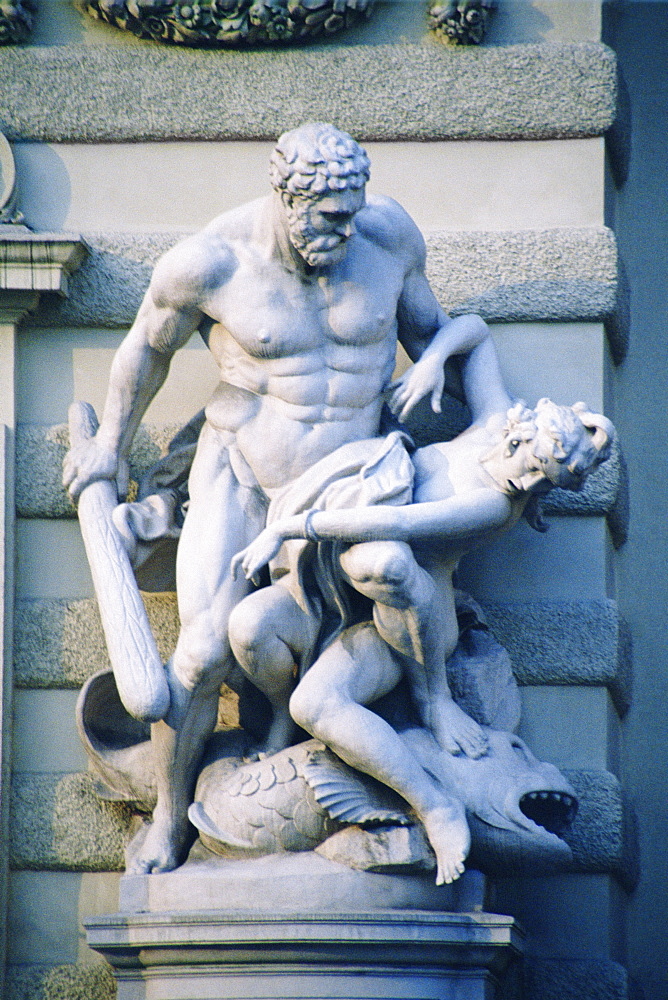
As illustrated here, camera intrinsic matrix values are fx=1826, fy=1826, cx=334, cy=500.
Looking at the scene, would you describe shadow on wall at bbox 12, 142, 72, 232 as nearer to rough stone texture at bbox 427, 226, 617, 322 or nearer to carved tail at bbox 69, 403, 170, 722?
carved tail at bbox 69, 403, 170, 722

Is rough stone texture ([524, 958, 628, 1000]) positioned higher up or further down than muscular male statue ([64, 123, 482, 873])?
further down

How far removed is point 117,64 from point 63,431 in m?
1.42

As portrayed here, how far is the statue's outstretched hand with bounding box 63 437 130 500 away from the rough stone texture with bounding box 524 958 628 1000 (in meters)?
2.20

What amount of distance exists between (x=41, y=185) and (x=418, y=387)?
1.77 m

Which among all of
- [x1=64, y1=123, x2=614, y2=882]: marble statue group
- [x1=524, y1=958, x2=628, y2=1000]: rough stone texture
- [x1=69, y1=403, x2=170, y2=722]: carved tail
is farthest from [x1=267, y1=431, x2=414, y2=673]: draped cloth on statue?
[x1=524, y1=958, x2=628, y2=1000]: rough stone texture

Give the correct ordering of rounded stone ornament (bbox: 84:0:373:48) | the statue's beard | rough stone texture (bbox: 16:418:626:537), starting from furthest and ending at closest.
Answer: rounded stone ornament (bbox: 84:0:373:48) < rough stone texture (bbox: 16:418:626:537) < the statue's beard

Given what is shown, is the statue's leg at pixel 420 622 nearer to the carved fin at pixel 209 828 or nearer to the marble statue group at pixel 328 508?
the marble statue group at pixel 328 508

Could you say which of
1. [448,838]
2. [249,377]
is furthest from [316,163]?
[448,838]

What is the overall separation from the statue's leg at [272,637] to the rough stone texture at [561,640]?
890mm

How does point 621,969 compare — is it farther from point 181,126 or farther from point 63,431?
point 181,126

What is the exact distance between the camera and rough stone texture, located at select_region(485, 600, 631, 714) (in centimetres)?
650

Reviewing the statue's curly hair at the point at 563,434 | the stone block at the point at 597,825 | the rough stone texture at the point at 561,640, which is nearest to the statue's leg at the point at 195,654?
the statue's curly hair at the point at 563,434

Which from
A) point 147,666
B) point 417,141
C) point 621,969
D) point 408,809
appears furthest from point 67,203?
point 621,969

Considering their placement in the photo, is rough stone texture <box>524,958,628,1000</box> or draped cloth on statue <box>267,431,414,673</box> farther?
rough stone texture <box>524,958,628,1000</box>
